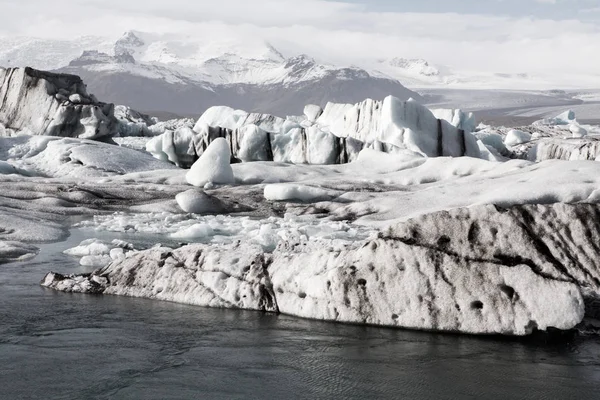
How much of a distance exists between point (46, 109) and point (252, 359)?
29.9m

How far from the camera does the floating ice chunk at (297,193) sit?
19734mm

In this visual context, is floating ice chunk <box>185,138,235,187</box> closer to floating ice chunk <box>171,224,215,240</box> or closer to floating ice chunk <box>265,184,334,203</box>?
floating ice chunk <box>265,184,334,203</box>

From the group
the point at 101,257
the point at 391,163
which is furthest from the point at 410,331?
the point at 391,163

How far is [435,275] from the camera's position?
6.89m

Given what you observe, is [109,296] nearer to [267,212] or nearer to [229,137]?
[267,212]

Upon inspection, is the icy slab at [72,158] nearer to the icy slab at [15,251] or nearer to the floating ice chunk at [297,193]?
the floating ice chunk at [297,193]

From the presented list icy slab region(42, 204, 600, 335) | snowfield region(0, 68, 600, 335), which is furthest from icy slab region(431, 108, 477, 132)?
icy slab region(42, 204, 600, 335)

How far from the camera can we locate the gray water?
5266 millimetres

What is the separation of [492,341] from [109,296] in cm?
439

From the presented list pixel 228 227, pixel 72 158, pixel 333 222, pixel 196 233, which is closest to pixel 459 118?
pixel 72 158

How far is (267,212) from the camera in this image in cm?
1875

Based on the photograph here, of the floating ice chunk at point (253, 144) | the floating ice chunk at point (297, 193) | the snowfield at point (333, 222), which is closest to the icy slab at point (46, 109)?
the snowfield at point (333, 222)

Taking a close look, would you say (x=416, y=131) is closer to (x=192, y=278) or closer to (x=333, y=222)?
(x=333, y=222)

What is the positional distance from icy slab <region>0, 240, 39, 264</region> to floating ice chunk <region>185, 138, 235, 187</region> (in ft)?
36.3
